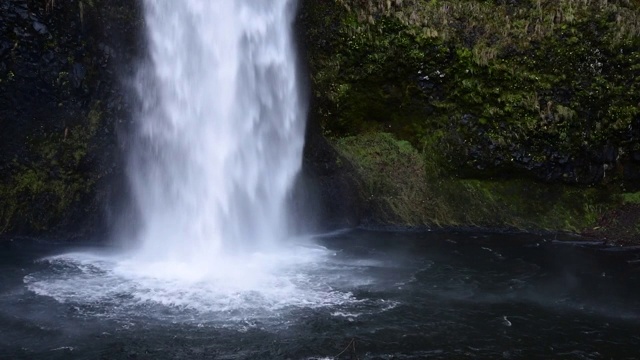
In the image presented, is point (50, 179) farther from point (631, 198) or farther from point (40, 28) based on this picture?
point (631, 198)

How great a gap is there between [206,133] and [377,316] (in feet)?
23.0

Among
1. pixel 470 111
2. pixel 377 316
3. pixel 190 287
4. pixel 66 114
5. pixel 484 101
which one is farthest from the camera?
pixel 470 111

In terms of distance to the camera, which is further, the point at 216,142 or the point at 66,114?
the point at 66,114

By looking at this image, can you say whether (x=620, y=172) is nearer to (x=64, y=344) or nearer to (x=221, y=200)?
(x=221, y=200)

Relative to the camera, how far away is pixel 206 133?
15438 millimetres

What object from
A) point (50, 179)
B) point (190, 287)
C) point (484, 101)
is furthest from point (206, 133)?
point (484, 101)

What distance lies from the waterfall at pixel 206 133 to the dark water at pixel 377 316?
2576mm

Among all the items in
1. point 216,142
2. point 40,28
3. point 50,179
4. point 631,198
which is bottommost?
point 631,198

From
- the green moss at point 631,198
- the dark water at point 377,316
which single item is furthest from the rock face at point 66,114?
the green moss at point 631,198

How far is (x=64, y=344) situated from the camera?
9227mm

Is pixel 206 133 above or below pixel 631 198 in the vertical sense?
above

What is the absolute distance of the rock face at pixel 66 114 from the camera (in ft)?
49.9

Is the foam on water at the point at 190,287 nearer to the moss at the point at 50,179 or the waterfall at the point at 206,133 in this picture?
the waterfall at the point at 206,133

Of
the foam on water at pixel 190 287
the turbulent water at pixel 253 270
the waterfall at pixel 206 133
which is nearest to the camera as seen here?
the turbulent water at pixel 253 270
